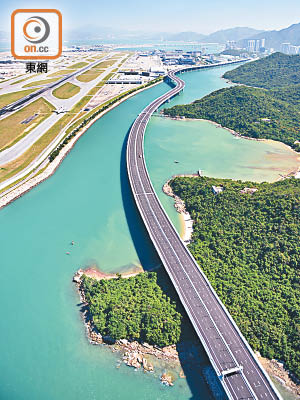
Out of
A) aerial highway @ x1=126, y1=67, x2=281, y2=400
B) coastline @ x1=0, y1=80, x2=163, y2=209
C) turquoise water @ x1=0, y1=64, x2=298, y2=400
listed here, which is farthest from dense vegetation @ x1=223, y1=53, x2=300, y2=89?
aerial highway @ x1=126, y1=67, x2=281, y2=400

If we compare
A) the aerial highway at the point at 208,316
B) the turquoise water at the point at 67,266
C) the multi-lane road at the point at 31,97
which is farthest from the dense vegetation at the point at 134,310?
the multi-lane road at the point at 31,97

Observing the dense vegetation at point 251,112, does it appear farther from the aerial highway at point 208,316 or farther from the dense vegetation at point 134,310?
the dense vegetation at point 134,310

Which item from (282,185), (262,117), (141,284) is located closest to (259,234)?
(282,185)

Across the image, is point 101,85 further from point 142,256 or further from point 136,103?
point 142,256

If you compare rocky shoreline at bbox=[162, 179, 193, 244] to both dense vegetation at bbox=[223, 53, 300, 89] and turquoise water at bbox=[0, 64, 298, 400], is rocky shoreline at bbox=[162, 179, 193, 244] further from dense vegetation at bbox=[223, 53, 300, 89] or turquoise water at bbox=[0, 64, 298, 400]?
dense vegetation at bbox=[223, 53, 300, 89]

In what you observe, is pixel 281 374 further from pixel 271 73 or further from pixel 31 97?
pixel 271 73

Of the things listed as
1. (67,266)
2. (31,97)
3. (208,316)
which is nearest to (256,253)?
(208,316)
